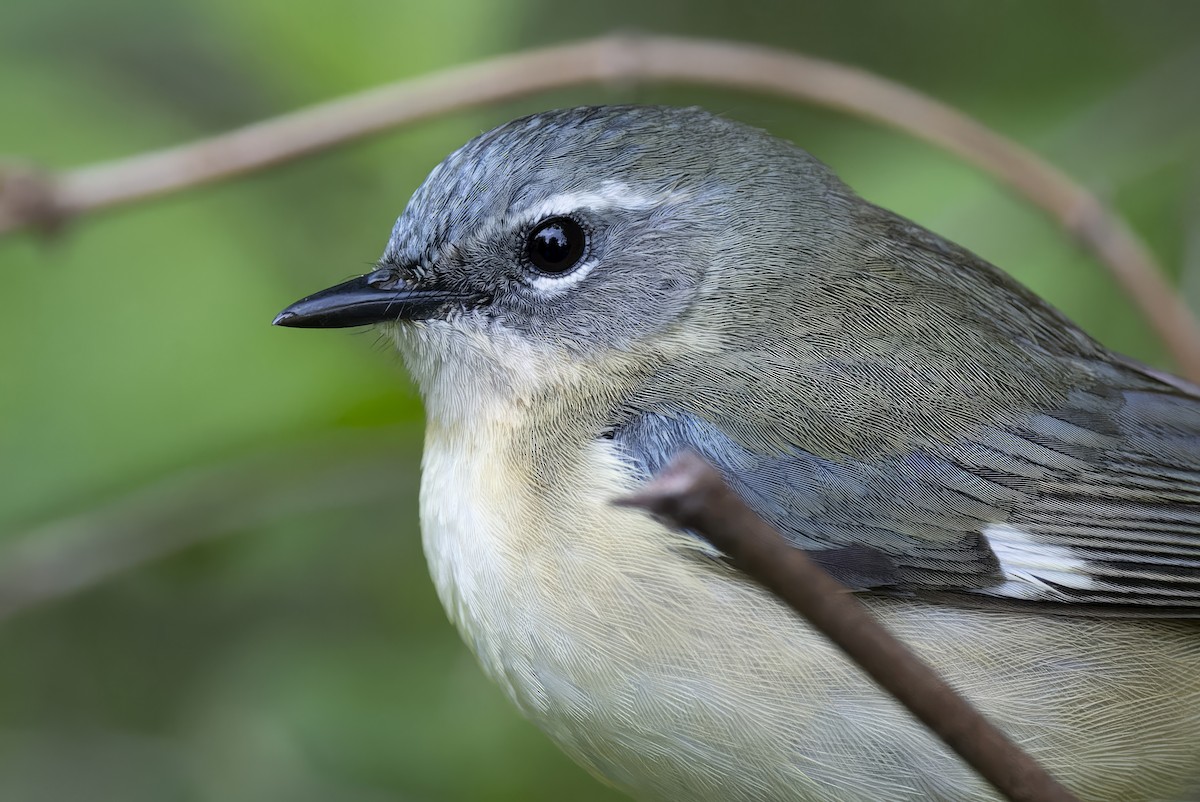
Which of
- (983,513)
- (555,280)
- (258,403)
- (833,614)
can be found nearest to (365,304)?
(555,280)

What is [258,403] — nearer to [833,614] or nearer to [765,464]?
[765,464]

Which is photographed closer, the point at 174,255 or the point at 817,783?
the point at 817,783

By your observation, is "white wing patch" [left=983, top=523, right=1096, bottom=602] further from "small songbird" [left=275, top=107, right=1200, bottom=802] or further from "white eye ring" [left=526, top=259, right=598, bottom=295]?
"white eye ring" [left=526, top=259, right=598, bottom=295]

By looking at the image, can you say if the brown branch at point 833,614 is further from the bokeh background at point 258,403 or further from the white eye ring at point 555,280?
the bokeh background at point 258,403

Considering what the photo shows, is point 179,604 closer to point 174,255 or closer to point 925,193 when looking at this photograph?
point 174,255

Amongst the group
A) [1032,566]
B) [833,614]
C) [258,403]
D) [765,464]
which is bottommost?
[833,614]

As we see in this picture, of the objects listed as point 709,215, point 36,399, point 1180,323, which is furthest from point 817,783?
point 36,399

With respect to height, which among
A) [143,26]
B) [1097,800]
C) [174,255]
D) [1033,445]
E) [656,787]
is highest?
[143,26]
